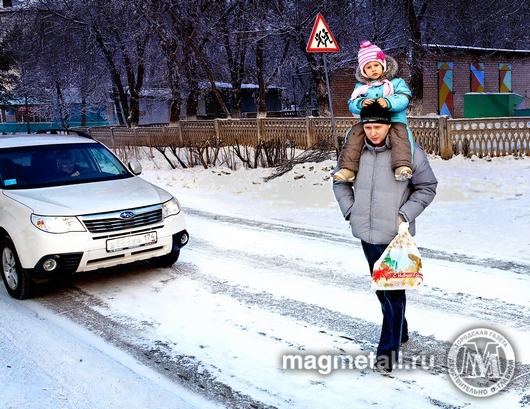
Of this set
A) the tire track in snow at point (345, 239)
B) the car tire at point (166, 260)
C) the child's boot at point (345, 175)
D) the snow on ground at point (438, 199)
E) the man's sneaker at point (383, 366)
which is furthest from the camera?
the snow on ground at point (438, 199)

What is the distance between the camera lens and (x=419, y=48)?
2264 centimetres

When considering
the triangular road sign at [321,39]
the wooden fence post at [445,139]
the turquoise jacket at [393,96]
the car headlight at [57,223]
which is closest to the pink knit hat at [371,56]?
the turquoise jacket at [393,96]

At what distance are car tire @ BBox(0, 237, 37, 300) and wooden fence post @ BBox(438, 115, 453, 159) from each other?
11297 mm

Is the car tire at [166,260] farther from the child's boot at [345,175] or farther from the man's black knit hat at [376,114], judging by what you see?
the man's black knit hat at [376,114]

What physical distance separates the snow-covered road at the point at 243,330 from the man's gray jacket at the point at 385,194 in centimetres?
103

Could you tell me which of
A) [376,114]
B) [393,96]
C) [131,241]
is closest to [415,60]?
[131,241]

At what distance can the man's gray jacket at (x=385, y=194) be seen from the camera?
4.00 m

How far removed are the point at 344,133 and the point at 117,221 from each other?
448 inches

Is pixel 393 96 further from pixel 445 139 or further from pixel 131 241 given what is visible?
pixel 445 139

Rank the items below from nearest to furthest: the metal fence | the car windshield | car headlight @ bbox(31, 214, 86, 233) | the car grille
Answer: car headlight @ bbox(31, 214, 86, 233)
the car grille
the car windshield
the metal fence

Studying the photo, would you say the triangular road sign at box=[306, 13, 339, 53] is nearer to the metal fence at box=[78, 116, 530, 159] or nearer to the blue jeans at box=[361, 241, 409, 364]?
the metal fence at box=[78, 116, 530, 159]

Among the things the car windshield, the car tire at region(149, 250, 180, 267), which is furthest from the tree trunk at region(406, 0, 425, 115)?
the car tire at region(149, 250, 180, 267)

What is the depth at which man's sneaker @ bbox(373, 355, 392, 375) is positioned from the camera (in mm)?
4199

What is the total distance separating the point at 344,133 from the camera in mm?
16672
